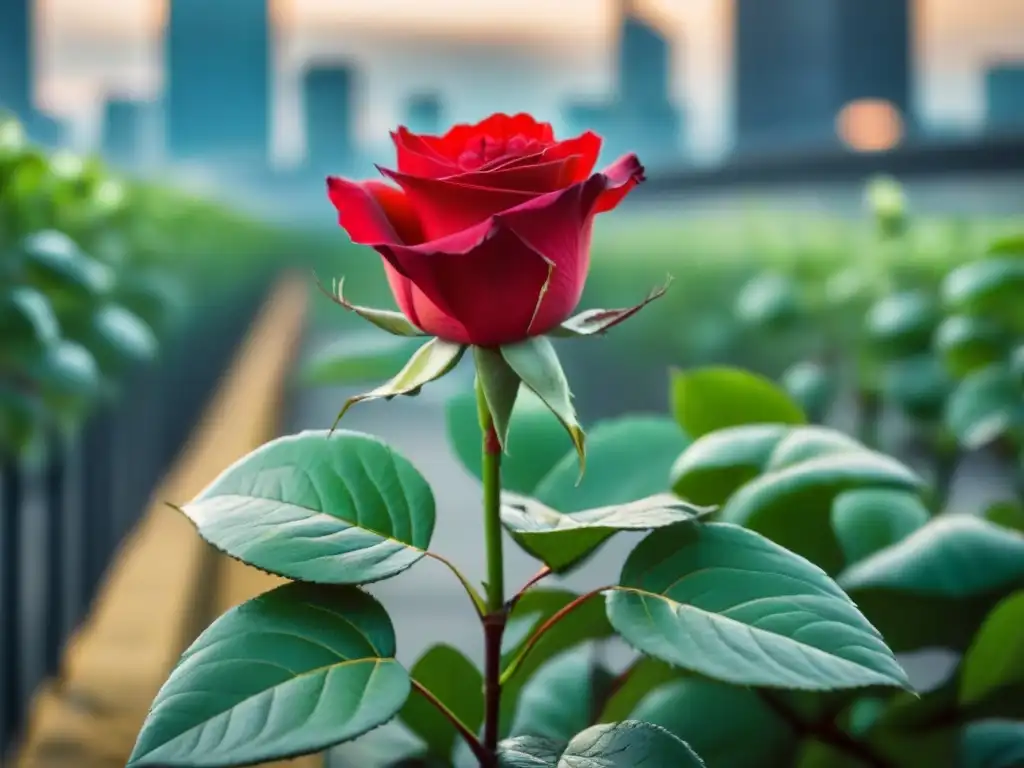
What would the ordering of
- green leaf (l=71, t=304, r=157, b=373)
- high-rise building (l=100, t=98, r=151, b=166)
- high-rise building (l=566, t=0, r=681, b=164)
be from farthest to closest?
high-rise building (l=566, t=0, r=681, b=164)
high-rise building (l=100, t=98, r=151, b=166)
green leaf (l=71, t=304, r=157, b=373)

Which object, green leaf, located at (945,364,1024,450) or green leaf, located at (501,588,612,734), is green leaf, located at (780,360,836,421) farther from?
green leaf, located at (501,588,612,734)

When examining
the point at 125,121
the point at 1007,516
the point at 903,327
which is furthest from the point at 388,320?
the point at 125,121

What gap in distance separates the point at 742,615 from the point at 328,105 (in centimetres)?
4449

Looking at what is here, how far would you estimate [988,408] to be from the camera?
150cm

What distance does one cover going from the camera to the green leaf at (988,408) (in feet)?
4.83

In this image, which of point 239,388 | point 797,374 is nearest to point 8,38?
point 239,388

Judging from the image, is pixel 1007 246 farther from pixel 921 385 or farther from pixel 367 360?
pixel 367 360

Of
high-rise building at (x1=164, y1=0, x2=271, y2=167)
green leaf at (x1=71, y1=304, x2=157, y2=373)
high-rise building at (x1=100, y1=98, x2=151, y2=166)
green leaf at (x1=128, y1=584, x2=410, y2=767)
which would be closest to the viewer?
green leaf at (x1=128, y1=584, x2=410, y2=767)

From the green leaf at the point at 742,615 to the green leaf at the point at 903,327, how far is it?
164 cm

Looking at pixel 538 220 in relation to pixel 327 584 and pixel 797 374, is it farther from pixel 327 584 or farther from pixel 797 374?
pixel 797 374

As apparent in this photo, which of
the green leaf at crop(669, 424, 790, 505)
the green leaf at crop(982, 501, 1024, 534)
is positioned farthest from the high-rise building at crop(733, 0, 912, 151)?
the green leaf at crop(669, 424, 790, 505)

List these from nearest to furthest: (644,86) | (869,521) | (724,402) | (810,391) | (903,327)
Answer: (869,521) → (724,402) → (903,327) → (810,391) → (644,86)

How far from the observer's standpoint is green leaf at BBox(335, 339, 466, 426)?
421 millimetres

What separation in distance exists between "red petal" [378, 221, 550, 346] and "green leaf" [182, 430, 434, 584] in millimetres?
86
